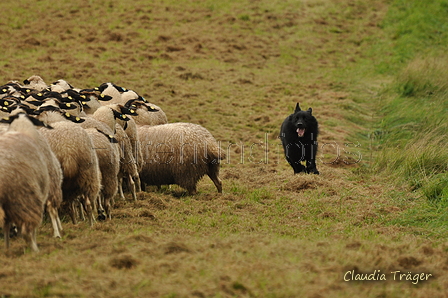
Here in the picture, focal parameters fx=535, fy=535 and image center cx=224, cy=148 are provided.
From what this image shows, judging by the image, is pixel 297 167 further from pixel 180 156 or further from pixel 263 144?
pixel 180 156

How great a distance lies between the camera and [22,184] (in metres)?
5.50

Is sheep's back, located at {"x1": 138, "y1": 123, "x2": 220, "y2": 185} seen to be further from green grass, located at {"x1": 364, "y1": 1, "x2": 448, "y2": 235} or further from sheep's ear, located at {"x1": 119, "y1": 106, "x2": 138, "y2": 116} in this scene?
green grass, located at {"x1": 364, "y1": 1, "x2": 448, "y2": 235}

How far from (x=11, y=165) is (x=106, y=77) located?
12255mm

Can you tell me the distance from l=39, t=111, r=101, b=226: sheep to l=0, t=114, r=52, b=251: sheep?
810 millimetres

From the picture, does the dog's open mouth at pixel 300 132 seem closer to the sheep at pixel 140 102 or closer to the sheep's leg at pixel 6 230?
the sheep at pixel 140 102

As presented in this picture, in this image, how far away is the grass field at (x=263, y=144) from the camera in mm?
4973

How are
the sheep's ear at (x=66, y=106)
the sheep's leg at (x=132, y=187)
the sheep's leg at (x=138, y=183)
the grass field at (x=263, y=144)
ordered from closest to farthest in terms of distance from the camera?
the grass field at (x=263, y=144) < the sheep's ear at (x=66, y=106) < the sheep's leg at (x=132, y=187) < the sheep's leg at (x=138, y=183)

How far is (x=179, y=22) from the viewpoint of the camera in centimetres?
2464

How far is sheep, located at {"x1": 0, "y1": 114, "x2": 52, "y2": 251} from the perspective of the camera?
17.8 ft

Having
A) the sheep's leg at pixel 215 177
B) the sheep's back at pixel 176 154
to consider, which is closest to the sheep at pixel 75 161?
the sheep's back at pixel 176 154

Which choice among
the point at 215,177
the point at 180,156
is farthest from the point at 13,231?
the point at 215,177

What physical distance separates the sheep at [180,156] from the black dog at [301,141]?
1993mm

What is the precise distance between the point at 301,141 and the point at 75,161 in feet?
17.8

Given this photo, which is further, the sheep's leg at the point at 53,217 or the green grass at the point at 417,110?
the green grass at the point at 417,110
